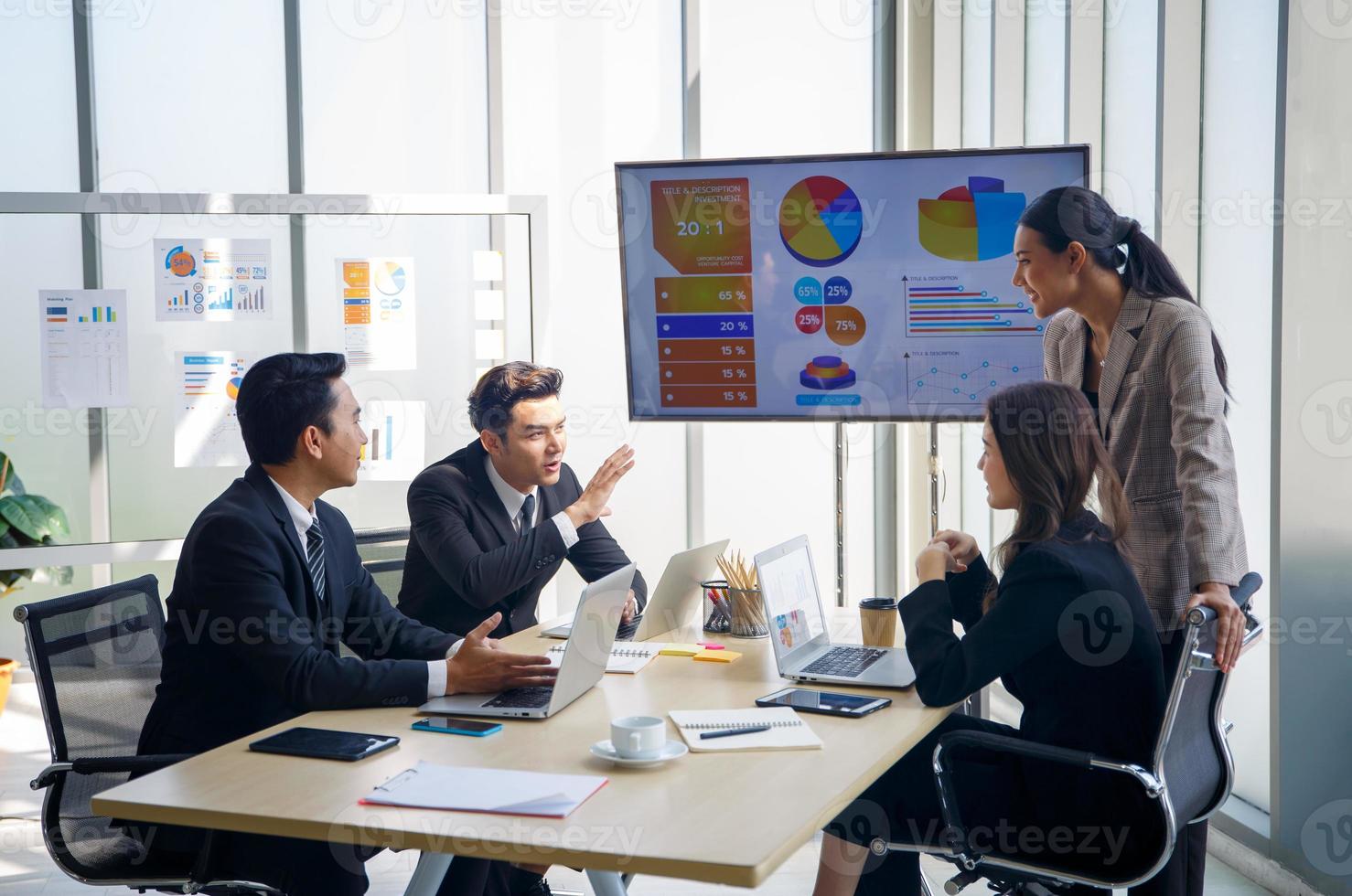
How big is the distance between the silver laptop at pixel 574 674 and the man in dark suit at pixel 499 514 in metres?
0.63

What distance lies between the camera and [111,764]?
7.12 feet

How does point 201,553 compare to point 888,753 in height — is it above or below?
above

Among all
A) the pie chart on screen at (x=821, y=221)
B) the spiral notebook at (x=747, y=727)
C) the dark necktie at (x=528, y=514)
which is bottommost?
the spiral notebook at (x=747, y=727)

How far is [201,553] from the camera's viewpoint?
7.25 feet

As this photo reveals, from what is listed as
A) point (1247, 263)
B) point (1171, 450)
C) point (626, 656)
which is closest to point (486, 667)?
point (626, 656)

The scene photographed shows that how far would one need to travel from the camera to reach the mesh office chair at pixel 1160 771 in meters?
2.01

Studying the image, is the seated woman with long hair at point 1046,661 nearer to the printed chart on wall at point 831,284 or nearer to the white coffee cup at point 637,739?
the white coffee cup at point 637,739

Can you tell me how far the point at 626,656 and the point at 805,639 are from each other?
39 cm

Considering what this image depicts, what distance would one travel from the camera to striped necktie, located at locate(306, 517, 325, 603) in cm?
238

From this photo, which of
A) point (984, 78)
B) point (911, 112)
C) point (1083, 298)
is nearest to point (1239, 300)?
point (1083, 298)

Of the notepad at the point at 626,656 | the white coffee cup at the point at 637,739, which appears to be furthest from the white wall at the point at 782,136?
the white coffee cup at the point at 637,739

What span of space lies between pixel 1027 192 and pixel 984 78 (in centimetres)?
178

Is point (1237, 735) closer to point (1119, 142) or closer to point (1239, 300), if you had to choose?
point (1239, 300)

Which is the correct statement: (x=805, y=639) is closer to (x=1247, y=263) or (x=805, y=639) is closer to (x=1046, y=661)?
(x=1046, y=661)
